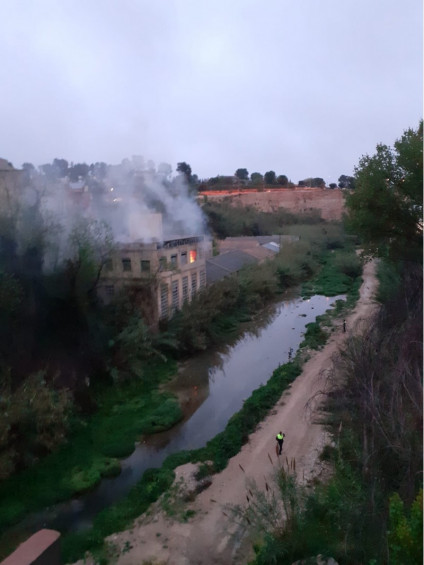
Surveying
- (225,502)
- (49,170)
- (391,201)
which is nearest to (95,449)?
(225,502)

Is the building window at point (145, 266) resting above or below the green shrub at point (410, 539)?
above

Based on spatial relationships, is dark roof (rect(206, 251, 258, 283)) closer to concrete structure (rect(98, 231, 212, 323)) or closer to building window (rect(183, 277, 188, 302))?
building window (rect(183, 277, 188, 302))

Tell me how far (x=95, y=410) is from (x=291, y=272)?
1908cm

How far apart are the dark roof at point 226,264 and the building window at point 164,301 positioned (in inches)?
184

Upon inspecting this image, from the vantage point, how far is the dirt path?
258 inches

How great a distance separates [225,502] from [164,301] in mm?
8835

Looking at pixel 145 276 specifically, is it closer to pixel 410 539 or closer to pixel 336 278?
pixel 410 539

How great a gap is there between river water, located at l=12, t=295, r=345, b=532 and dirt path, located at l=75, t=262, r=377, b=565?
1.02m

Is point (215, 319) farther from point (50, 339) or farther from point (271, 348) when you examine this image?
point (50, 339)

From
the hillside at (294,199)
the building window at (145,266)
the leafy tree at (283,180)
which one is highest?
the leafy tree at (283,180)

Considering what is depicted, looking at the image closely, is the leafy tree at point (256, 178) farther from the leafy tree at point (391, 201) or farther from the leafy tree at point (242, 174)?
the leafy tree at point (391, 201)

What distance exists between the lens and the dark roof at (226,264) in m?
21.5

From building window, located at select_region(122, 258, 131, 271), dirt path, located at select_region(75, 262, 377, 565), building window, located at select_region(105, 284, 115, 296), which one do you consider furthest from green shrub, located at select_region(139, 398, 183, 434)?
building window, located at select_region(122, 258, 131, 271)

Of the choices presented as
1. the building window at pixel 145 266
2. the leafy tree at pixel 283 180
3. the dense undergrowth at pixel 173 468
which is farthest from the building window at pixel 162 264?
the leafy tree at pixel 283 180
